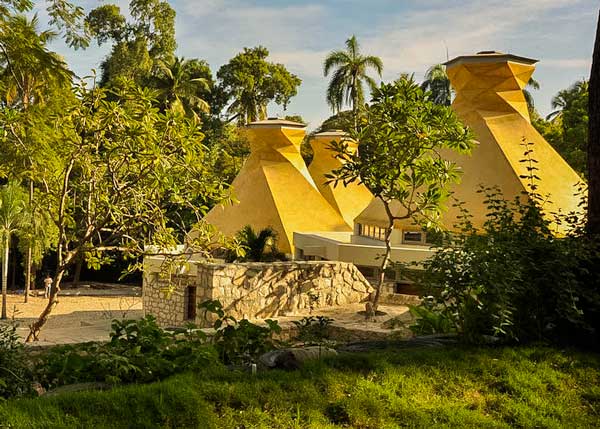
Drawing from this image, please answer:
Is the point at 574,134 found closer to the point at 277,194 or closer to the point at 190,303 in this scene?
the point at 277,194

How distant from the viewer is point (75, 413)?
11.8 feet

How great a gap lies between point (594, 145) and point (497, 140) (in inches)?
495

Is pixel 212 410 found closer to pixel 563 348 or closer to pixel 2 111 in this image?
pixel 563 348

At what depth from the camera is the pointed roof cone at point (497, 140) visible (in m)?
17.8

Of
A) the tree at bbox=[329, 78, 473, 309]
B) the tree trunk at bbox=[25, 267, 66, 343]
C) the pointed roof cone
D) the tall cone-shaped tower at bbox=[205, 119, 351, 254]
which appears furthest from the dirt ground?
the pointed roof cone

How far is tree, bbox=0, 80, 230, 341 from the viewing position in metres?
8.98

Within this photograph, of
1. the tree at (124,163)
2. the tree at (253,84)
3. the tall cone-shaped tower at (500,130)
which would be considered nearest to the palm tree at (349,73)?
the tree at (253,84)

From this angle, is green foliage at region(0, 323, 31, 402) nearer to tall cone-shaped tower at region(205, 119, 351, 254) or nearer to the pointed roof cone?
the pointed roof cone

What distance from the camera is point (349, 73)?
119 feet

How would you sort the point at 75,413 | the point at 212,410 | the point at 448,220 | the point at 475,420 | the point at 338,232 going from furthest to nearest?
the point at 338,232 → the point at 448,220 → the point at 475,420 → the point at 212,410 → the point at 75,413

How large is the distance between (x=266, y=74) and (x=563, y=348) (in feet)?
113

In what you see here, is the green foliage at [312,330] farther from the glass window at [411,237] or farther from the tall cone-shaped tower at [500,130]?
the tall cone-shaped tower at [500,130]

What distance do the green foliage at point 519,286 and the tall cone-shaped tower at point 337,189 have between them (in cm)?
1865

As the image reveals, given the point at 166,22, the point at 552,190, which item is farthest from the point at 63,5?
the point at 166,22
